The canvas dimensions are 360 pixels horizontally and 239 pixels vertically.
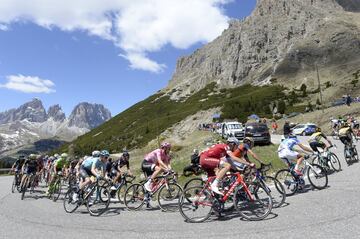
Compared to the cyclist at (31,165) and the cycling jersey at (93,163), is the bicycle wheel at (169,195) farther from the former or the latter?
the cyclist at (31,165)

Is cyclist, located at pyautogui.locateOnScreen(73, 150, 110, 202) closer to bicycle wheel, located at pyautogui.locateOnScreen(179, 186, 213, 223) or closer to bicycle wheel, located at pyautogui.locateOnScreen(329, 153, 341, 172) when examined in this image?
bicycle wheel, located at pyautogui.locateOnScreen(179, 186, 213, 223)

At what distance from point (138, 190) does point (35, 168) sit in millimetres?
8899

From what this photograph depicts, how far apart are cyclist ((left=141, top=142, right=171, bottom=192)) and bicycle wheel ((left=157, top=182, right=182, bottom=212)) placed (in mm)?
515

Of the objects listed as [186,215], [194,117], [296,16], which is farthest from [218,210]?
[296,16]

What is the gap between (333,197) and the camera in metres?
12.4

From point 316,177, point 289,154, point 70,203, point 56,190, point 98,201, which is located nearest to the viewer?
point 316,177

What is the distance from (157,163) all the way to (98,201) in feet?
8.53

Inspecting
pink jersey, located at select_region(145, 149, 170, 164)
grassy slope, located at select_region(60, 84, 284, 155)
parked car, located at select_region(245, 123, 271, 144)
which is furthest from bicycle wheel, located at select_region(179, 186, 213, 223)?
grassy slope, located at select_region(60, 84, 284, 155)

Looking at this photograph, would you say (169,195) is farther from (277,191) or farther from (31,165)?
(31,165)

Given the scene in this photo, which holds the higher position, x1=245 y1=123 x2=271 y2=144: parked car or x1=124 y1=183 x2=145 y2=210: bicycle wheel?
x1=245 y1=123 x2=271 y2=144: parked car

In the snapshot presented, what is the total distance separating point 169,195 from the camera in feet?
46.3

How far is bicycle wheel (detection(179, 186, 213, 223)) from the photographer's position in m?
11.6

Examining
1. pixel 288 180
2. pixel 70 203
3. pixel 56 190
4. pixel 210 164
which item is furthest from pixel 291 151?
pixel 56 190

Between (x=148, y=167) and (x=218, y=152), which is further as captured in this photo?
(x=148, y=167)
